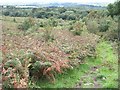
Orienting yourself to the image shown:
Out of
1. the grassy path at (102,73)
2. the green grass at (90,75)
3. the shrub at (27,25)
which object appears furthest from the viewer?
the shrub at (27,25)

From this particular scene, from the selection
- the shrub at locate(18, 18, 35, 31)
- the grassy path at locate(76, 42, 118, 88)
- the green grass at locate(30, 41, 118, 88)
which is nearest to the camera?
the green grass at locate(30, 41, 118, 88)

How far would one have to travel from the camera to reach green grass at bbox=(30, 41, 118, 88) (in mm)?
9352

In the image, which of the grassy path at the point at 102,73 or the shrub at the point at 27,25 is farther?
the shrub at the point at 27,25

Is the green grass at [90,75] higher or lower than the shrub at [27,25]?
lower

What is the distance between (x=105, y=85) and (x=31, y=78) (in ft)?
7.85

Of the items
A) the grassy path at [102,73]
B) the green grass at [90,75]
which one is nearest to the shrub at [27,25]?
the grassy path at [102,73]

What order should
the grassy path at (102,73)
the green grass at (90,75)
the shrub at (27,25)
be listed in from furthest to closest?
the shrub at (27,25)
the grassy path at (102,73)
the green grass at (90,75)

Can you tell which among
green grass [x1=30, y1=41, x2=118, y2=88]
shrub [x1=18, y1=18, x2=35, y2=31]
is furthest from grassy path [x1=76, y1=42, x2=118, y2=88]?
shrub [x1=18, y1=18, x2=35, y2=31]

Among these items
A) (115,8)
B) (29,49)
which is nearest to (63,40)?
(29,49)

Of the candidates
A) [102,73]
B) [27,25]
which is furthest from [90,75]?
[27,25]

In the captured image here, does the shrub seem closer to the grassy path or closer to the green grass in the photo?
the grassy path

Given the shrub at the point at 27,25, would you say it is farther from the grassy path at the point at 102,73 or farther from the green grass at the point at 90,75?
the green grass at the point at 90,75

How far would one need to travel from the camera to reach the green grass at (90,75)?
9.35m

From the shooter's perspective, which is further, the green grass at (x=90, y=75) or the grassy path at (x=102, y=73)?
the grassy path at (x=102, y=73)
